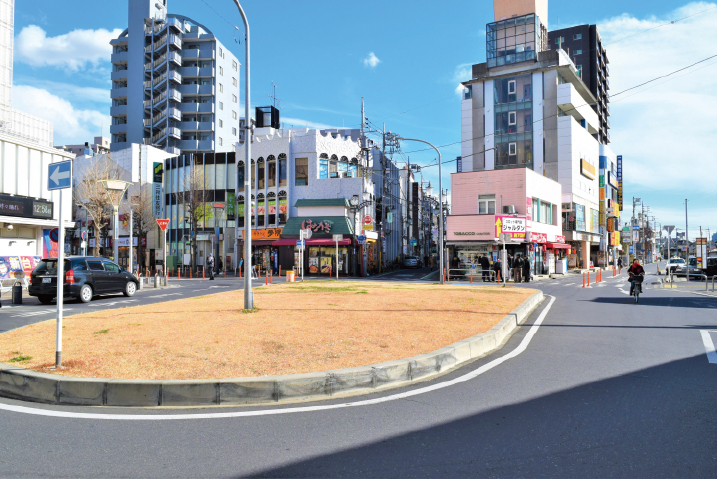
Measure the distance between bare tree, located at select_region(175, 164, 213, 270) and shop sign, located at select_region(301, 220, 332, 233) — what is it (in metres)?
11.2

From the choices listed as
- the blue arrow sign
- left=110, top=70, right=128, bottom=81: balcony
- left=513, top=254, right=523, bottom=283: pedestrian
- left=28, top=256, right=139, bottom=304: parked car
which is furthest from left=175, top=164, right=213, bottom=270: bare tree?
the blue arrow sign

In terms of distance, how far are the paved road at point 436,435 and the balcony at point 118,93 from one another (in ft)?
237

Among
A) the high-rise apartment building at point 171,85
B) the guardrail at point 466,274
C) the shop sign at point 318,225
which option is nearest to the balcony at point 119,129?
the high-rise apartment building at point 171,85

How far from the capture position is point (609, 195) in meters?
75.4

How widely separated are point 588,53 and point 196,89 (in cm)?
6474

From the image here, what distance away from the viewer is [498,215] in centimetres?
3550

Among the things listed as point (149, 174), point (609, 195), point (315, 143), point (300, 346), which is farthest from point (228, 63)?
point (300, 346)

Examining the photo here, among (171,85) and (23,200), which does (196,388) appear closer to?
(23,200)

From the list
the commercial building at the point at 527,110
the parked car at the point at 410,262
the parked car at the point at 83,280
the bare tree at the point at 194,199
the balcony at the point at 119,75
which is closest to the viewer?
the parked car at the point at 83,280

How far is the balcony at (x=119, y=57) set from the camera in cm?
6883

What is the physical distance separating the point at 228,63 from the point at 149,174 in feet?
75.3

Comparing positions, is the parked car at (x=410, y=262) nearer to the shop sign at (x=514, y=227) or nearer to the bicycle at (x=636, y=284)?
the shop sign at (x=514, y=227)

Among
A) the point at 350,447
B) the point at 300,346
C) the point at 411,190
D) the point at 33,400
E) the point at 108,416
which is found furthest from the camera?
the point at 411,190

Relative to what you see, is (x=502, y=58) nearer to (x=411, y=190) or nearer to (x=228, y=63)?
(x=411, y=190)
